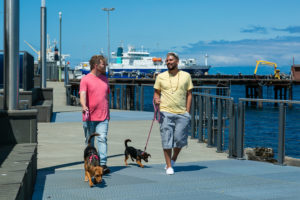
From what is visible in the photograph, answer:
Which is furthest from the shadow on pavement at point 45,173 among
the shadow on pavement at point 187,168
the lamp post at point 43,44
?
the lamp post at point 43,44

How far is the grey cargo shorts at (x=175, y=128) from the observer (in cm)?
716

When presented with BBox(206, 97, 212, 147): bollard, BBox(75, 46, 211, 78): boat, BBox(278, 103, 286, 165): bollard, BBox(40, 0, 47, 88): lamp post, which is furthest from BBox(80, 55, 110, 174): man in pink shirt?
BBox(75, 46, 211, 78): boat

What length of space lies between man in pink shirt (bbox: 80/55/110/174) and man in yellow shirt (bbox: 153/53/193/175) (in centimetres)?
75

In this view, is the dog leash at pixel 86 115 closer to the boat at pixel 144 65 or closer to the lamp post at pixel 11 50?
the lamp post at pixel 11 50

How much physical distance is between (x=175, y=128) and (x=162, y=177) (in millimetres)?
699

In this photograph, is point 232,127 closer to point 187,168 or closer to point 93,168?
point 187,168

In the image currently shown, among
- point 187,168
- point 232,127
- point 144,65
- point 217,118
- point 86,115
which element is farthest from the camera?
point 144,65

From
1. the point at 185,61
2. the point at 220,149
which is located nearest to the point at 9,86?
the point at 220,149

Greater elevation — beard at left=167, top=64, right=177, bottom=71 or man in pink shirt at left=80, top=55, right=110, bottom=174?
beard at left=167, top=64, right=177, bottom=71

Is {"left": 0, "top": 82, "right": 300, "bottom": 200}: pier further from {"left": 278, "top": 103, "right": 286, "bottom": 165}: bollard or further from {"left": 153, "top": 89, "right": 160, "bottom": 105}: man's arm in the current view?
{"left": 153, "top": 89, "right": 160, "bottom": 105}: man's arm

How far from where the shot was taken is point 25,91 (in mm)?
15844

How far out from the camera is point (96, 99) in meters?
7.03

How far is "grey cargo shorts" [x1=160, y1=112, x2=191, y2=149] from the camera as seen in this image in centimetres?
716

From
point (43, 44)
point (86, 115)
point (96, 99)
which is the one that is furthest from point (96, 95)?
point (43, 44)
